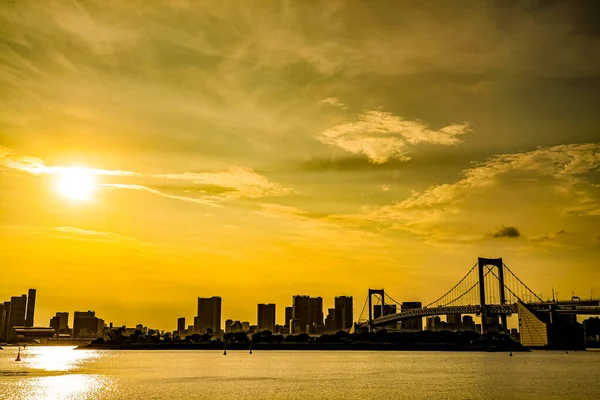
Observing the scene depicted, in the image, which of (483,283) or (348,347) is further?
(348,347)

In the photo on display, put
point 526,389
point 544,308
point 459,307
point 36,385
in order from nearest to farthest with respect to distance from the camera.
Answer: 1. point 526,389
2. point 36,385
3. point 544,308
4. point 459,307

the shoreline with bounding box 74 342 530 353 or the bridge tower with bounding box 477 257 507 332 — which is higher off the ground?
the bridge tower with bounding box 477 257 507 332

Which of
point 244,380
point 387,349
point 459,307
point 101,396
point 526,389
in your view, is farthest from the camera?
point 387,349

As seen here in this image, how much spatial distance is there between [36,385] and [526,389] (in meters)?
44.5

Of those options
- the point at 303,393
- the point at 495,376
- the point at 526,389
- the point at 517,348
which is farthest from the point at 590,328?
the point at 303,393

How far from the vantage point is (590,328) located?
185 metres

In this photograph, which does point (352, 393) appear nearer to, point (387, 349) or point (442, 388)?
point (442, 388)

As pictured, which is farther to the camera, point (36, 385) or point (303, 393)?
point (36, 385)

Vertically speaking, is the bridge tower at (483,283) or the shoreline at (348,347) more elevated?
the bridge tower at (483,283)

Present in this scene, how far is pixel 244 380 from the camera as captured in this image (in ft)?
212

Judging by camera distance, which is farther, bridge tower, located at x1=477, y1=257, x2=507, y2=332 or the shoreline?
the shoreline

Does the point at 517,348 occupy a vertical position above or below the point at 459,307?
below

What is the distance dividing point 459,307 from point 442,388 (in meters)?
96.0

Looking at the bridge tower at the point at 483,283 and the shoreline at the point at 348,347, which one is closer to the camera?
the bridge tower at the point at 483,283
